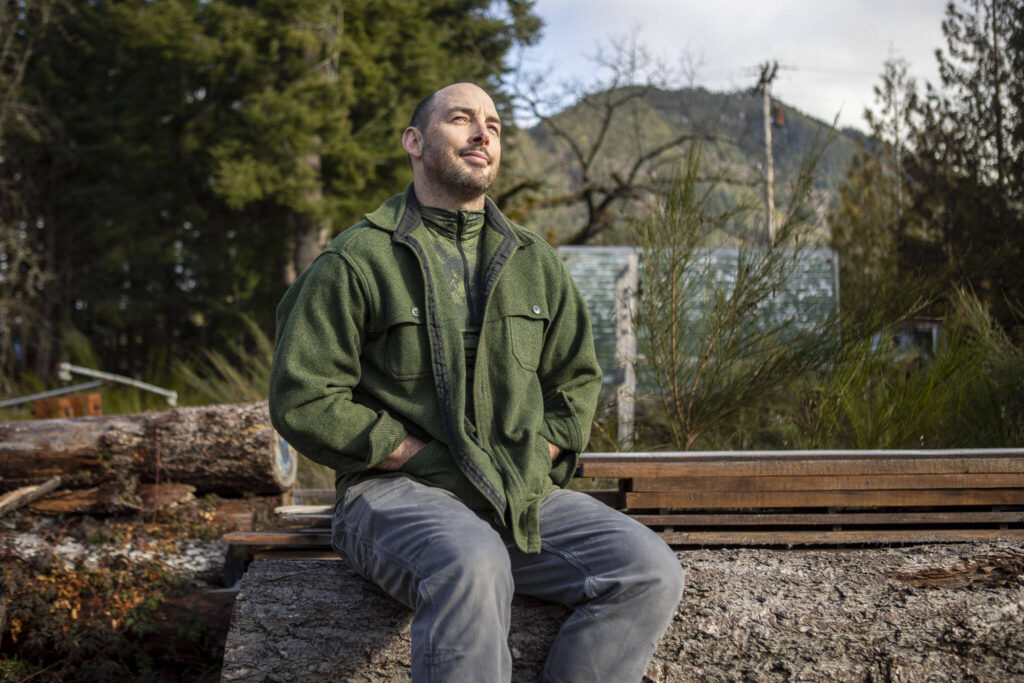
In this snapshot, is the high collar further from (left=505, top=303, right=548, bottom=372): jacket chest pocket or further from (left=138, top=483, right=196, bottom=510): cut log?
(left=138, top=483, right=196, bottom=510): cut log

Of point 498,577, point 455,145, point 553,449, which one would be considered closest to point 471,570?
point 498,577

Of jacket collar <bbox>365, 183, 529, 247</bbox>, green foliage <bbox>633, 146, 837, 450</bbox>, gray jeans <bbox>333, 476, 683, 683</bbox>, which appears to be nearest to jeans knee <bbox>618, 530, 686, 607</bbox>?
gray jeans <bbox>333, 476, 683, 683</bbox>

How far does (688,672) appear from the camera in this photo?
8.95 feet

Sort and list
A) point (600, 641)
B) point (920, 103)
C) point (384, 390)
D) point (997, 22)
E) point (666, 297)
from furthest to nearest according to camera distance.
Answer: point (920, 103) → point (997, 22) → point (666, 297) → point (384, 390) → point (600, 641)

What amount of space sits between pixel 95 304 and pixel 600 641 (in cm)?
1551

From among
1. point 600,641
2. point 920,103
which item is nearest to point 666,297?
point 600,641

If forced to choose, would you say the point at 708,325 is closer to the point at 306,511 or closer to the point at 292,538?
the point at 306,511

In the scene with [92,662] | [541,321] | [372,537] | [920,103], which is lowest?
[92,662]

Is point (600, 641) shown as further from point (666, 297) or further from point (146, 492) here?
point (146, 492)

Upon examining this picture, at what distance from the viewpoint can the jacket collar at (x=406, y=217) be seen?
2.68 m

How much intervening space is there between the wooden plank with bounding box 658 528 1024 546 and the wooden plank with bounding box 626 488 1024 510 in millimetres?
97

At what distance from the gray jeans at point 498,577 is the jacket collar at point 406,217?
29.9 inches

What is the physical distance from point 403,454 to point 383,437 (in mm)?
98

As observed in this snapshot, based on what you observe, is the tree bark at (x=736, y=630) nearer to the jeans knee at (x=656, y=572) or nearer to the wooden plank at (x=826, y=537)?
the wooden plank at (x=826, y=537)
